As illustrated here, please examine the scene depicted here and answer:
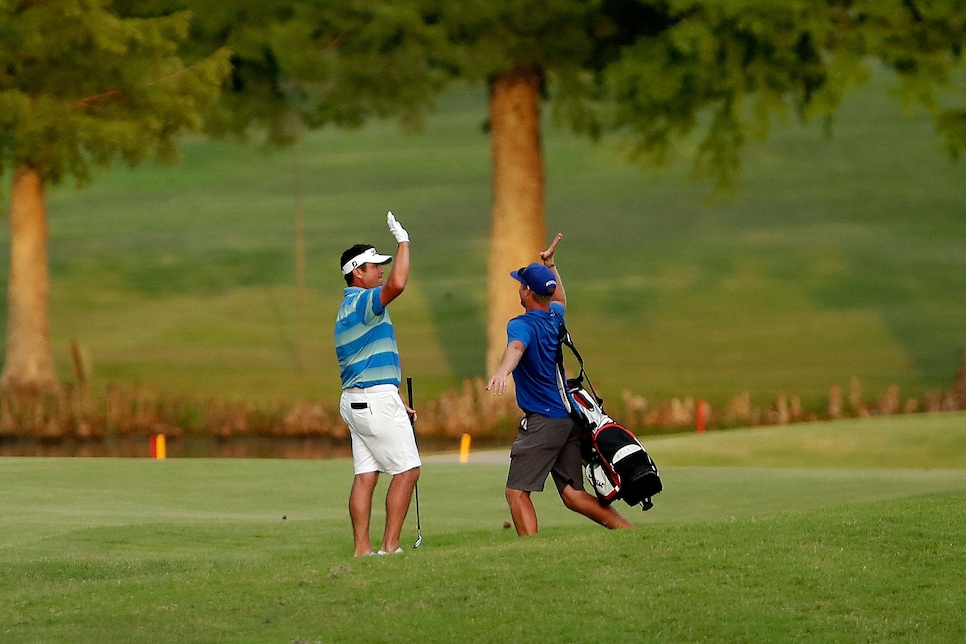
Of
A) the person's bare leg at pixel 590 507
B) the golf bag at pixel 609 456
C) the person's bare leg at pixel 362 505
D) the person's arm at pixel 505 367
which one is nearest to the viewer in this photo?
the person's arm at pixel 505 367

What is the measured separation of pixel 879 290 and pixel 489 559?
150 ft

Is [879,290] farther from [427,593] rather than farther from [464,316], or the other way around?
[427,593]

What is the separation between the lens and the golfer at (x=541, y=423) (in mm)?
9828

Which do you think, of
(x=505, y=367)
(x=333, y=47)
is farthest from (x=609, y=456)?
(x=333, y=47)

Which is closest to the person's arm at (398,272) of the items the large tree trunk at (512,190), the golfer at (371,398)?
the golfer at (371,398)

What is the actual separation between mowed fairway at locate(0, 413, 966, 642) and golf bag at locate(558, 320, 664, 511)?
0.24 m

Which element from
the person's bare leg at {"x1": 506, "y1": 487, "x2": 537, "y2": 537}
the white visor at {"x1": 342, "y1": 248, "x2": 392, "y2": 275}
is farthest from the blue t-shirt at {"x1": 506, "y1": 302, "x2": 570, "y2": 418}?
the white visor at {"x1": 342, "y1": 248, "x2": 392, "y2": 275}

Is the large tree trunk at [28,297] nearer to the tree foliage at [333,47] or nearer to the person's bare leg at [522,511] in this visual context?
the tree foliage at [333,47]

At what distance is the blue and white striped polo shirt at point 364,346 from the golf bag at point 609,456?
1036 mm

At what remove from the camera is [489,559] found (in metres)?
8.55

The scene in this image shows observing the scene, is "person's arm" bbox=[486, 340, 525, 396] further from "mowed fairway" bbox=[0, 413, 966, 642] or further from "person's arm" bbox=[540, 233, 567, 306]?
"mowed fairway" bbox=[0, 413, 966, 642]

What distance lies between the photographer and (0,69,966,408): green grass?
41219 millimetres

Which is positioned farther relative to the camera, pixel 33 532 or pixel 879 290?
pixel 879 290

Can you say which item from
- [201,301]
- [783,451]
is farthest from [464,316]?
[783,451]
